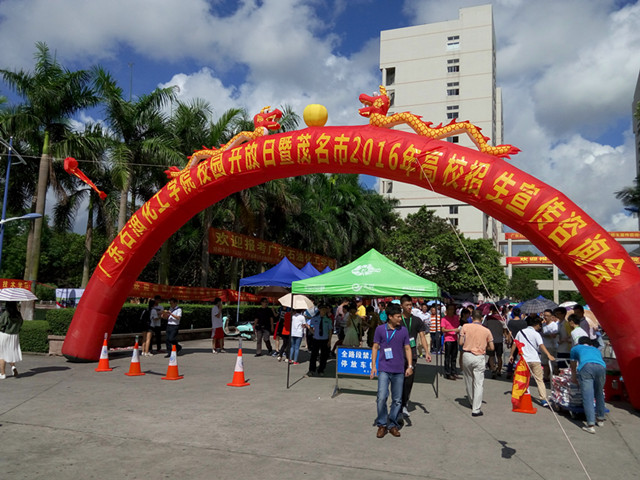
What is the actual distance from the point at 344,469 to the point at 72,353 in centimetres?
950

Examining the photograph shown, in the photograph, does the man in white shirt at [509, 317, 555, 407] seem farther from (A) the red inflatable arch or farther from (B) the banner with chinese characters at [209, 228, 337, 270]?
(B) the banner with chinese characters at [209, 228, 337, 270]

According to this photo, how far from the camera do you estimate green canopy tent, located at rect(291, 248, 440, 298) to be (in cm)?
954

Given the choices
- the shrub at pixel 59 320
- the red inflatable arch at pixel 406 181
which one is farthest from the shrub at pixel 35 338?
the red inflatable arch at pixel 406 181

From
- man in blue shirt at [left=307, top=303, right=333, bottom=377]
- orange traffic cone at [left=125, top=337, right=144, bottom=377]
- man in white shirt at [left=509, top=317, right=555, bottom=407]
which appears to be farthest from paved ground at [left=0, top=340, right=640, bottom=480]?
man in blue shirt at [left=307, top=303, right=333, bottom=377]

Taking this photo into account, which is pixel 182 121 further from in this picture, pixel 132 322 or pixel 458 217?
pixel 458 217

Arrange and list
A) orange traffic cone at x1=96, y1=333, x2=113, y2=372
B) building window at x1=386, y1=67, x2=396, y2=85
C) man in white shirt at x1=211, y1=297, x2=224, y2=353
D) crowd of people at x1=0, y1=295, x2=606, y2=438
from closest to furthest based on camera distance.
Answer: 1. crowd of people at x1=0, y1=295, x2=606, y2=438
2. orange traffic cone at x1=96, y1=333, x2=113, y2=372
3. man in white shirt at x1=211, y1=297, x2=224, y2=353
4. building window at x1=386, y1=67, x2=396, y2=85

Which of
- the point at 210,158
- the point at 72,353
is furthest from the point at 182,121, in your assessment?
the point at 72,353

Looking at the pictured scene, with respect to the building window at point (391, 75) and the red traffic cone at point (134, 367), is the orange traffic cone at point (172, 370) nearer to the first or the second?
the red traffic cone at point (134, 367)

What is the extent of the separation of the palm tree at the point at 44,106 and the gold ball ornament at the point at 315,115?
1272cm

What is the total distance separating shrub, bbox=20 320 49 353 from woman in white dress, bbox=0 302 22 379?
4030 mm

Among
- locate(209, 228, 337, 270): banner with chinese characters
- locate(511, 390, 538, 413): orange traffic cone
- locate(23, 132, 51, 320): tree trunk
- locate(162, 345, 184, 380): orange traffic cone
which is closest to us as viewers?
locate(511, 390, 538, 413): orange traffic cone

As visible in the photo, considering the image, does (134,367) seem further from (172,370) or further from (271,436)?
(271,436)

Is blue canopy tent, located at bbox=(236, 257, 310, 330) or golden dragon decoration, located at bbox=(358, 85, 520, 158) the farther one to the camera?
blue canopy tent, located at bbox=(236, 257, 310, 330)

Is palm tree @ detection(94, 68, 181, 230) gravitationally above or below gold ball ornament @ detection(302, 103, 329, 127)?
above
